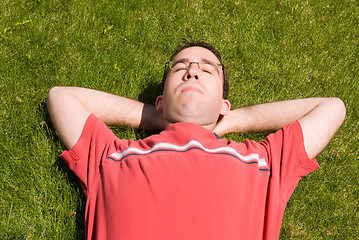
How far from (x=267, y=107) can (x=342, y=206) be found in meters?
1.46

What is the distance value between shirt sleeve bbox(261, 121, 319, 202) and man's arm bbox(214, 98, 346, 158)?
0.31ft

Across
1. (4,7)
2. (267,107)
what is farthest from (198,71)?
(4,7)

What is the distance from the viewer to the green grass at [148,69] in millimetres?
3918

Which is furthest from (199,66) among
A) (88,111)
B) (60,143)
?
(60,143)

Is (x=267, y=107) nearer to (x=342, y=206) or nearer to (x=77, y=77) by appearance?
(x=342, y=206)

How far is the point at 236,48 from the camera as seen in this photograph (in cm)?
521

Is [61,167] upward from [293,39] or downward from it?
downward

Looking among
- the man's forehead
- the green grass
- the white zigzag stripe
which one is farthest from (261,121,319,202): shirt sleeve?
the man's forehead

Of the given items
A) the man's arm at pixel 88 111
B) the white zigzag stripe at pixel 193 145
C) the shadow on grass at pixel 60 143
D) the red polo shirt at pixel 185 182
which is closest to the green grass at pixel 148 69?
the shadow on grass at pixel 60 143

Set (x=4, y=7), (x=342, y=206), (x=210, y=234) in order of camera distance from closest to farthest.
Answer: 1. (x=210, y=234)
2. (x=342, y=206)
3. (x=4, y=7)

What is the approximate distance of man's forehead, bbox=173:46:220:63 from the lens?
4004 mm

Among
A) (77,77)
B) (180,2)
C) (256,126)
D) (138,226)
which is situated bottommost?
(138,226)

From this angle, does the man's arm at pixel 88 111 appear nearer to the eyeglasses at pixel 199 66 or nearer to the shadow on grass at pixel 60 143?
the shadow on grass at pixel 60 143

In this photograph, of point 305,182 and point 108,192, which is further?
point 305,182
